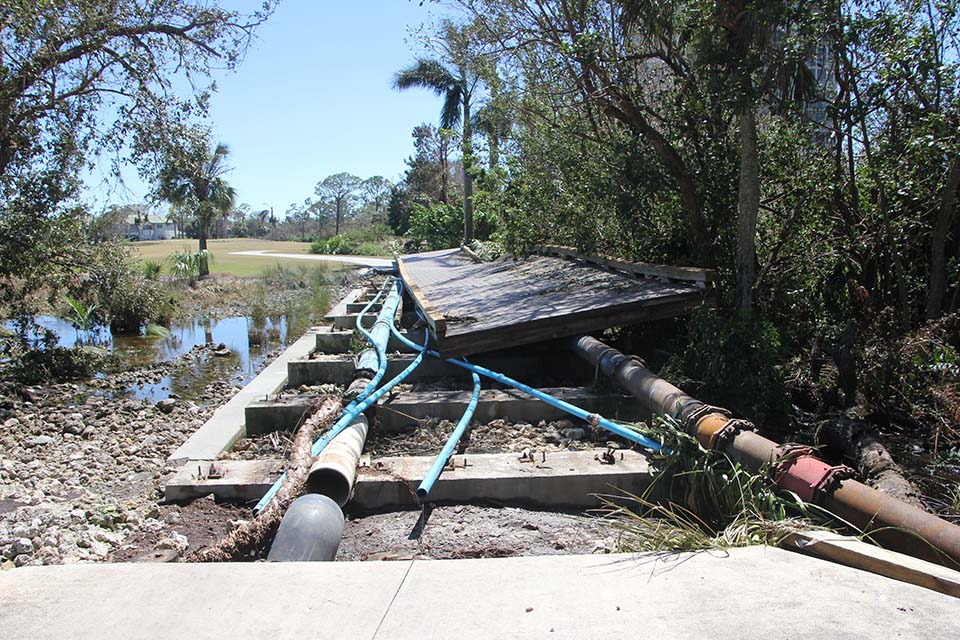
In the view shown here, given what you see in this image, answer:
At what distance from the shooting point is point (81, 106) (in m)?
10.6

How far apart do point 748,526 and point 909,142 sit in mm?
4640

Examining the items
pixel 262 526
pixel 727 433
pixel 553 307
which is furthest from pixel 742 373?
pixel 262 526

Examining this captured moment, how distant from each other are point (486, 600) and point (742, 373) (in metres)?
4.08

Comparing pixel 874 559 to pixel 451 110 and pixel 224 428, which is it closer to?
pixel 224 428

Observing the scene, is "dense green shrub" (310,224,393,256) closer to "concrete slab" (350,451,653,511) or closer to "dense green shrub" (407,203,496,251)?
"dense green shrub" (407,203,496,251)

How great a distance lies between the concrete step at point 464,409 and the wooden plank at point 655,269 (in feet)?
5.89

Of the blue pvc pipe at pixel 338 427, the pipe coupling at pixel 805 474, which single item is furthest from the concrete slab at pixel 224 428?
the pipe coupling at pixel 805 474

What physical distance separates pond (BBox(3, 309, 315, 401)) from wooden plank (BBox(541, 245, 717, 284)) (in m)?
6.54

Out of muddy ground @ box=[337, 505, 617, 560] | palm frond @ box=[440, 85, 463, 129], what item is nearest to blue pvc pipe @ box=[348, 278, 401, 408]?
muddy ground @ box=[337, 505, 617, 560]

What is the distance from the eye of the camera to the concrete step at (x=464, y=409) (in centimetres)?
682

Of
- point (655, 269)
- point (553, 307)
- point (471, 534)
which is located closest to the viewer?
point (471, 534)

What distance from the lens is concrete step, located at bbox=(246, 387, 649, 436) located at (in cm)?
682

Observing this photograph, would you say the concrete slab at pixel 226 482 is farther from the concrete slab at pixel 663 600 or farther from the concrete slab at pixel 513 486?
the concrete slab at pixel 663 600

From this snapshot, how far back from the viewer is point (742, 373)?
6324 millimetres
